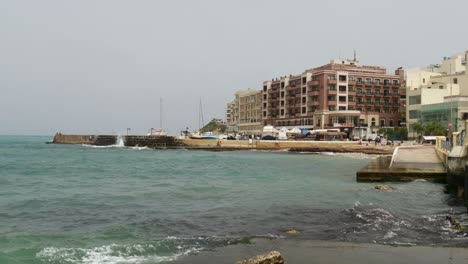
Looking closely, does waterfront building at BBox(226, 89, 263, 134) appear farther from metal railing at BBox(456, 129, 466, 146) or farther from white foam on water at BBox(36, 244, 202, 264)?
white foam on water at BBox(36, 244, 202, 264)

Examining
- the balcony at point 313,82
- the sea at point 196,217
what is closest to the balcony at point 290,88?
the balcony at point 313,82

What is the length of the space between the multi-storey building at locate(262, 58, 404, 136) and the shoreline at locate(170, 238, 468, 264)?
89910mm

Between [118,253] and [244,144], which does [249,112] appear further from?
[118,253]

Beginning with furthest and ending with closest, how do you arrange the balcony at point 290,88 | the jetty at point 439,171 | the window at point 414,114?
the balcony at point 290,88 → the window at point 414,114 → the jetty at point 439,171

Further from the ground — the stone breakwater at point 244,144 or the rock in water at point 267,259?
the stone breakwater at point 244,144

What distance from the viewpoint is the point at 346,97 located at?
352ft

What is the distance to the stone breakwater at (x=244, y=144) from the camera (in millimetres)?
73938

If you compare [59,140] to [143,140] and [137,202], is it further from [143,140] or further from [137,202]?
[137,202]

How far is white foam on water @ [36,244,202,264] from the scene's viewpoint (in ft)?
37.7

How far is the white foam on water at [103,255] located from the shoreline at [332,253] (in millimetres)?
759

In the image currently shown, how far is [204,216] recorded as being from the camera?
17.5 metres

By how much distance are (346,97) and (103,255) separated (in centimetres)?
10041

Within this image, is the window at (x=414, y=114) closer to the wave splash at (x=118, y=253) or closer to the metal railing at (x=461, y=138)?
the metal railing at (x=461, y=138)

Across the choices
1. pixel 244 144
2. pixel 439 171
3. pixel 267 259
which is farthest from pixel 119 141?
pixel 267 259
